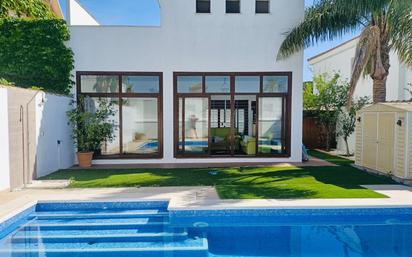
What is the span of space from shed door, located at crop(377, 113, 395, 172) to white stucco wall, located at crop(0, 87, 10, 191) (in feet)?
36.8

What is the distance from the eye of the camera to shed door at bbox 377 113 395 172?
1048 centimetres

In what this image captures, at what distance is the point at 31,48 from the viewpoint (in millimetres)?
12297

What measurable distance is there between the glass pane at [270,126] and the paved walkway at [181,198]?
5.01 m

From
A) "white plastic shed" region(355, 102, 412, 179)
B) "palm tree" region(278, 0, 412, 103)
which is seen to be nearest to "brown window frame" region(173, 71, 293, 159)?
"palm tree" region(278, 0, 412, 103)

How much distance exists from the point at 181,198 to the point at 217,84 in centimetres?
642

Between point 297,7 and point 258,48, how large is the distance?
7.50ft

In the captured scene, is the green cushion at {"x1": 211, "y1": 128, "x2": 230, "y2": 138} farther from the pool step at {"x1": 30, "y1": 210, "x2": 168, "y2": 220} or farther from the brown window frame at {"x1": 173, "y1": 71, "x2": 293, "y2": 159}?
the pool step at {"x1": 30, "y1": 210, "x2": 168, "y2": 220}

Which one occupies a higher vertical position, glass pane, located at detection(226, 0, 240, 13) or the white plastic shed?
glass pane, located at detection(226, 0, 240, 13)

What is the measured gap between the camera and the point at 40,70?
12305 mm

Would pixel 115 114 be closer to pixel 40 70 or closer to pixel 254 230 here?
pixel 40 70

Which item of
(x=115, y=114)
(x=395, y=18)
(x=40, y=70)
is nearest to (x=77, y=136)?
(x=115, y=114)

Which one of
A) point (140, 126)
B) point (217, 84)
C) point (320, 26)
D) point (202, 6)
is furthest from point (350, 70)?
point (140, 126)

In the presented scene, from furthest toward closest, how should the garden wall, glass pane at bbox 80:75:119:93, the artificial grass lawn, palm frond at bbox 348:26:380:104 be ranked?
glass pane at bbox 80:75:119:93 → palm frond at bbox 348:26:380:104 → the garden wall → the artificial grass lawn

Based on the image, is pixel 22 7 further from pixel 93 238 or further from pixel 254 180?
pixel 254 180
